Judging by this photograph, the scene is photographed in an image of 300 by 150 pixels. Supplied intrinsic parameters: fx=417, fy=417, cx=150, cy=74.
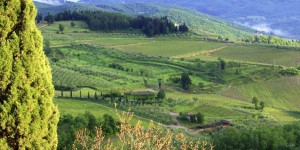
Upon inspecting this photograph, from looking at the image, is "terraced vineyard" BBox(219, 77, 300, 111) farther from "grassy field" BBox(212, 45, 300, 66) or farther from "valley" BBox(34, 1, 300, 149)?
"grassy field" BBox(212, 45, 300, 66)

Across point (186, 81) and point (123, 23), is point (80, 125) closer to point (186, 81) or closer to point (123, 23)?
point (186, 81)

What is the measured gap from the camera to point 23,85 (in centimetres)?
1263

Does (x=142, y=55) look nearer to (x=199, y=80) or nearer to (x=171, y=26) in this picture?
(x=199, y=80)

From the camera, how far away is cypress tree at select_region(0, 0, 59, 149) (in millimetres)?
12388

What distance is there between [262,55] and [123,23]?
67.5 m

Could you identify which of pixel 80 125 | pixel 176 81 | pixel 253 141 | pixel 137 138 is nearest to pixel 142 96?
pixel 176 81

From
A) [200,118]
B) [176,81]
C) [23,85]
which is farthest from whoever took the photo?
[176,81]

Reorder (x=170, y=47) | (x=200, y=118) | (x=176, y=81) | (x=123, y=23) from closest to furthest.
A: (x=200, y=118) < (x=176, y=81) < (x=170, y=47) < (x=123, y=23)

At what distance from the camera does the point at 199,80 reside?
321ft

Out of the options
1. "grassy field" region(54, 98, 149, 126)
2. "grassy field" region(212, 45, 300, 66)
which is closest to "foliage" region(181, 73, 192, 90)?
"grassy field" region(54, 98, 149, 126)

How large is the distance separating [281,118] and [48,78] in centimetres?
6461

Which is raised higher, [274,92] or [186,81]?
[186,81]

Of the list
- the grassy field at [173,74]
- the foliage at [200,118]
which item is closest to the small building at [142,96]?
the grassy field at [173,74]

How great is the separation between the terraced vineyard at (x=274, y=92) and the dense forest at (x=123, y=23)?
72.1 metres
